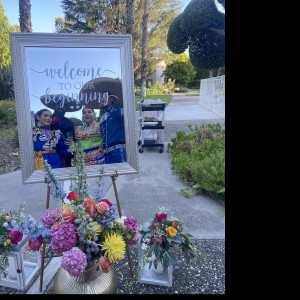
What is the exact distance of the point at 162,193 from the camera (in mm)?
3594

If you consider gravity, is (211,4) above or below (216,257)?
above

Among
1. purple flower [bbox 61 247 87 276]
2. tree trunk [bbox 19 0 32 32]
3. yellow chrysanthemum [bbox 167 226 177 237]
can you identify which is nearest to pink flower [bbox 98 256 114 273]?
purple flower [bbox 61 247 87 276]

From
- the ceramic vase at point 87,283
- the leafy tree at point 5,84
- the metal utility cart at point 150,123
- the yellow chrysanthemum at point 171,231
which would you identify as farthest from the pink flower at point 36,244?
the leafy tree at point 5,84

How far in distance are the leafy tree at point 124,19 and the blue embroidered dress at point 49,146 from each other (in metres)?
22.3

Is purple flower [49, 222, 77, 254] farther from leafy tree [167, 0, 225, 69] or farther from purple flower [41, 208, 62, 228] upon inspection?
leafy tree [167, 0, 225, 69]

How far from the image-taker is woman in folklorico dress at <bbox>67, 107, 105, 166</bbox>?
189 cm

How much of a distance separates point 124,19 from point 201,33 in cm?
1847

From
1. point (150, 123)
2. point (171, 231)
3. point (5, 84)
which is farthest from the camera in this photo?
point (5, 84)

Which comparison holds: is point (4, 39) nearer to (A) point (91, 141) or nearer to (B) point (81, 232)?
(A) point (91, 141)

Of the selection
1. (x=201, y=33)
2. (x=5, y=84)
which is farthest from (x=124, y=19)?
(x=201, y=33)

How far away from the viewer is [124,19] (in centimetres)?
2422

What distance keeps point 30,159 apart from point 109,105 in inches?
27.4

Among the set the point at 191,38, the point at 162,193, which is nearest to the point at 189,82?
the point at 191,38
